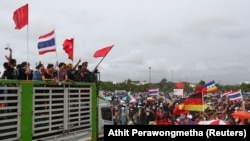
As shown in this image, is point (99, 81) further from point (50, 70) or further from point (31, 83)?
point (31, 83)

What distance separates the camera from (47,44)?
36.2 feet

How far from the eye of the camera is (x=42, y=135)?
8.17 metres

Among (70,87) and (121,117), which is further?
(121,117)

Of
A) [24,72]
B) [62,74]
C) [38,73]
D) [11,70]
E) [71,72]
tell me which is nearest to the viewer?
[11,70]

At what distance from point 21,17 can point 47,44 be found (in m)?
1.02

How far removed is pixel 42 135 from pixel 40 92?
858mm

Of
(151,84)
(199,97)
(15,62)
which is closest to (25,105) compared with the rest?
(15,62)

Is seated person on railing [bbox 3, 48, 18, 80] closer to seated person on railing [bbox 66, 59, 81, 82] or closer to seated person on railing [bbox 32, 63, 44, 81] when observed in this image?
seated person on railing [bbox 32, 63, 44, 81]

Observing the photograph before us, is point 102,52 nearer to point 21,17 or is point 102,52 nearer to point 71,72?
point 71,72

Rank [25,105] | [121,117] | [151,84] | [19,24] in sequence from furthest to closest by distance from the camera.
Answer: [151,84], [121,117], [19,24], [25,105]

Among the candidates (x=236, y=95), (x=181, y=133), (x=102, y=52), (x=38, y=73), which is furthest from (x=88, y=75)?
(x=236, y=95)

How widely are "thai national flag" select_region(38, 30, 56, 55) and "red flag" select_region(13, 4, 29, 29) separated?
83cm

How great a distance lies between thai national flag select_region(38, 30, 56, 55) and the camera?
1097 cm

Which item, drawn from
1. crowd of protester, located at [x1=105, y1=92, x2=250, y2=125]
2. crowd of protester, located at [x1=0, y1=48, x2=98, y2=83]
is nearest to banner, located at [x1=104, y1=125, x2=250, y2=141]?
crowd of protester, located at [x1=0, y1=48, x2=98, y2=83]
